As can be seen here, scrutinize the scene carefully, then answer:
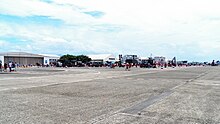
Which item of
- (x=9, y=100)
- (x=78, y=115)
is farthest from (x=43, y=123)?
(x=9, y=100)

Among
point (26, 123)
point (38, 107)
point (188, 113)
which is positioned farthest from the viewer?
point (38, 107)

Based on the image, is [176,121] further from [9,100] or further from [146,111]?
[9,100]

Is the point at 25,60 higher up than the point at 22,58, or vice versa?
the point at 22,58

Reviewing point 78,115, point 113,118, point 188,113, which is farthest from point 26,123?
point 188,113

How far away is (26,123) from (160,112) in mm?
4182

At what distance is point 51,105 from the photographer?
1029 cm

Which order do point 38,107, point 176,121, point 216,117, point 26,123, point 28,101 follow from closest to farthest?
point 26,123 → point 176,121 → point 216,117 → point 38,107 → point 28,101

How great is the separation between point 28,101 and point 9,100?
0.83 metres

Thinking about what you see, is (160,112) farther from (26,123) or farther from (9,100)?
(9,100)

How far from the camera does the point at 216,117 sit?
27.5 ft

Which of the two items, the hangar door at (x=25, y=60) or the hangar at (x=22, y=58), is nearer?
the hangar at (x=22, y=58)

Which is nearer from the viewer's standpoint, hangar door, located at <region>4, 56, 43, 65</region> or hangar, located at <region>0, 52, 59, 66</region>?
hangar, located at <region>0, 52, 59, 66</region>

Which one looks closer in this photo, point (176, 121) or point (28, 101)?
point (176, 121)

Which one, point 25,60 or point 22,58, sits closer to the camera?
point 22,58
